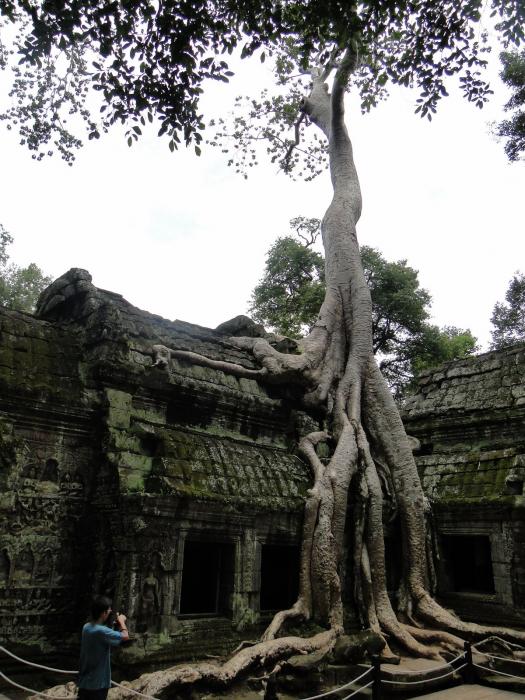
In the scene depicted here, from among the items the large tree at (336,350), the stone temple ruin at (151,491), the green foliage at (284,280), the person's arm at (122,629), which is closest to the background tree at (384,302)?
the green foliage at (284,280)

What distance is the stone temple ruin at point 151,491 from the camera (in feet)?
18.0

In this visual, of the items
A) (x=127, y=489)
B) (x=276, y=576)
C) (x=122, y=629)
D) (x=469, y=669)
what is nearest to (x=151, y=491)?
→ (x=127, y=489)

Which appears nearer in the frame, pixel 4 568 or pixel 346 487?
pixel 4 568

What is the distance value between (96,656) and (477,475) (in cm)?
673

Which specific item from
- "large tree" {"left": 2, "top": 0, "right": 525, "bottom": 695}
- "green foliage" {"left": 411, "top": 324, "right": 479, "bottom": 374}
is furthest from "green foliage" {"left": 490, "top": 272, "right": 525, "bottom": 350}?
"large tree" {"left": 2, "top": 0, "right": 525, "bottom": 695}

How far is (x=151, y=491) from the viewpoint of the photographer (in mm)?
5766

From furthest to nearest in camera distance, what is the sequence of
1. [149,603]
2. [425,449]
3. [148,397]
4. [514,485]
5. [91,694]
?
[425,449] → [514,485] → [148,397] → [149,603] → [91,694]

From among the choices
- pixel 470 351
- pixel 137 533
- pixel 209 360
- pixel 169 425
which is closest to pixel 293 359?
pixel 209 360

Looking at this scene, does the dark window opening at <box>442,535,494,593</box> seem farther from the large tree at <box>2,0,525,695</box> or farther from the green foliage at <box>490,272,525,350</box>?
the green foliage at <box>490,272,525,350</box>

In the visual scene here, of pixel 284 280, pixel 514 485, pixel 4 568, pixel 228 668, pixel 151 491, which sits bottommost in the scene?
pixel 228 668

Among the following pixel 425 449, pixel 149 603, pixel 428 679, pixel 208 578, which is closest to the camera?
pixel 149 603

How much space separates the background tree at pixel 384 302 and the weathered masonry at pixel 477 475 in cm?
1108

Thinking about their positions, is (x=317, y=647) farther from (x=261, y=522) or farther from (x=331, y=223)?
(x=331, y=223)

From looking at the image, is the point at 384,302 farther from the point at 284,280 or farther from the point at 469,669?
the point at 469,669
